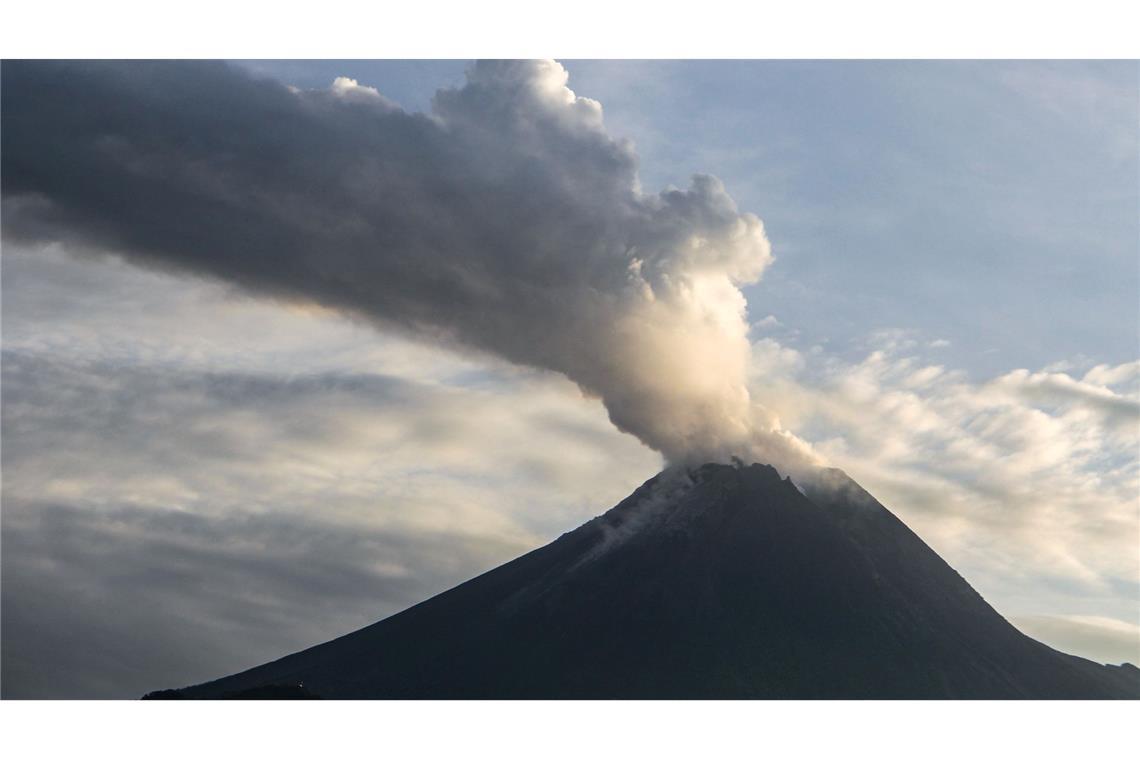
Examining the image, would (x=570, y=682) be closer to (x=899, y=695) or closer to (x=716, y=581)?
(x=716, y=581)

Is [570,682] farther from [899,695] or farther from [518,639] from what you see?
[899,695]

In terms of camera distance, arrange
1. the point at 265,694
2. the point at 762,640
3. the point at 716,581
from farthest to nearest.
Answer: the point at 716,581 → the point at 762,640 → the point at 265,694

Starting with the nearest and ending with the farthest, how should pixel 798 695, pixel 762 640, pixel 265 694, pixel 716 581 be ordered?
pixel 265 694 → pixel 798 695 → pixel 762 640 → pixel 716 581

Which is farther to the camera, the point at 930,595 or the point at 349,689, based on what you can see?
the point at 930,595

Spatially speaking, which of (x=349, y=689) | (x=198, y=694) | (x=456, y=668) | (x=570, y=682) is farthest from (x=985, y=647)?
(x=198, y=694)

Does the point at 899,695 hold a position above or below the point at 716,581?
below

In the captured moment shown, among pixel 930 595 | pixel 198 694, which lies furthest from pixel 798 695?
pixel 198 694

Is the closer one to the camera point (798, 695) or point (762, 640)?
point (798, 695)

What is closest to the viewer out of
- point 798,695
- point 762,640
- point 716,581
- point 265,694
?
point 265,694

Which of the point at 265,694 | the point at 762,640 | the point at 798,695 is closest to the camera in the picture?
the point at 265,694
